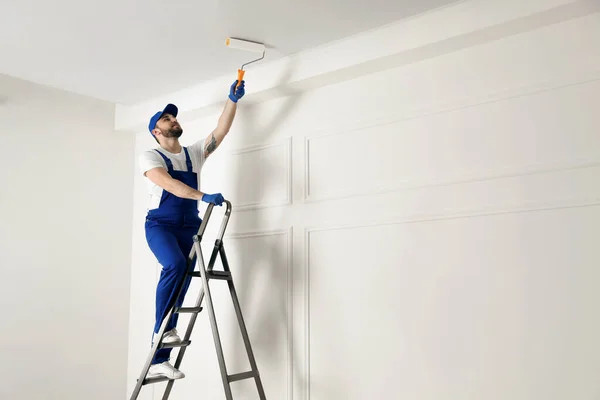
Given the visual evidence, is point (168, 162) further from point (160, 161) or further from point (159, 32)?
point (159, 32)

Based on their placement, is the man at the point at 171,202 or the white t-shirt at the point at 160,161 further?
the white t-shirt at the point at 160,161

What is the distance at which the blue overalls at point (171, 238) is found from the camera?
325 centimetres

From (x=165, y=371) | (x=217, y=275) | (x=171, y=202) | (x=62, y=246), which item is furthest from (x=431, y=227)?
(x=62, y=246)

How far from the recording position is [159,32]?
3330 mm

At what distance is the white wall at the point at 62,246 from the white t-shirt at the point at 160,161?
3.26 feet

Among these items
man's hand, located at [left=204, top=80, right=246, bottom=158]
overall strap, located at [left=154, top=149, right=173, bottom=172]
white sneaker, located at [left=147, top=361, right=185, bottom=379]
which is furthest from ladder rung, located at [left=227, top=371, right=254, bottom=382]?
man's hand, located at [left=204, top=80, right=246, bottom=158]

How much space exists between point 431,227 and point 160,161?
1.63 metres

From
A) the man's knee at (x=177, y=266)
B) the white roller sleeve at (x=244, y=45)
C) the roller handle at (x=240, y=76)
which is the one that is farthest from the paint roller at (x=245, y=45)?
the man's knee at (x=177, y=266)

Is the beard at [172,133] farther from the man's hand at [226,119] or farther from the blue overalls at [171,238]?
the man's hand at [226,119]

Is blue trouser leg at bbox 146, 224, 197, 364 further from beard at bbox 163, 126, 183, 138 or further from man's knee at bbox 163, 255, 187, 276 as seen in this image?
beard at bbox 163, 126, 183, 138

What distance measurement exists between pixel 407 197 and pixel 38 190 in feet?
8.53

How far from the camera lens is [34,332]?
392 centimetres

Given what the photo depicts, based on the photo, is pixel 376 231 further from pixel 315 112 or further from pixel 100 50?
pixel 100 50

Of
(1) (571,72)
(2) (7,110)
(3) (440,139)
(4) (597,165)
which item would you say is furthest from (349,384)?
(2) (7,110)
